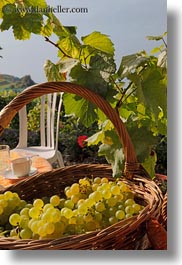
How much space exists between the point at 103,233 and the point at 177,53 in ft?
1.10

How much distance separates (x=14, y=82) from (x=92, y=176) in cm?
41

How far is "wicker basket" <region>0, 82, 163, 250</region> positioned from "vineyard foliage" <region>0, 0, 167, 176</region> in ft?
0.13

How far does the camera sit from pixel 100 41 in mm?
845

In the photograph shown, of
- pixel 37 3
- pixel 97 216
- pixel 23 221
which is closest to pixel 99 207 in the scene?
pixel 97 216

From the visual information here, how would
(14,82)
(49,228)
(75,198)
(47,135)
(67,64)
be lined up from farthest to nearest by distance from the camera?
(47,135)
(14,82)
(67,64)
(75,198)
(49,228)

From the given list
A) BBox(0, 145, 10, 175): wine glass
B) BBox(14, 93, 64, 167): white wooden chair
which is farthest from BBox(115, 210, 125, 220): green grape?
BBox(14, 93, 64, 167): white wooden chair

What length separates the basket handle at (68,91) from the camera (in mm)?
708

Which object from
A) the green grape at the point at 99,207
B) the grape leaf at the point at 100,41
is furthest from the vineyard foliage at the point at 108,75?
the green grape at the point at 99,207

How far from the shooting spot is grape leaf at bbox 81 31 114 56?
0.84 metres

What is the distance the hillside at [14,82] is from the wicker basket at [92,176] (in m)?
0.28

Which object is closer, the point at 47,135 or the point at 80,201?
the point at 80,201

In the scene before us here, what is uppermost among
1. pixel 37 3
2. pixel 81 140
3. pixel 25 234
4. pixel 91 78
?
pixel 37 3

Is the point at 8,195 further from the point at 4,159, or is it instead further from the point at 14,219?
the point at 4,159

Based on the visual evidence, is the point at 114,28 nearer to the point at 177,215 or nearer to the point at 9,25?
the point at 9,25
